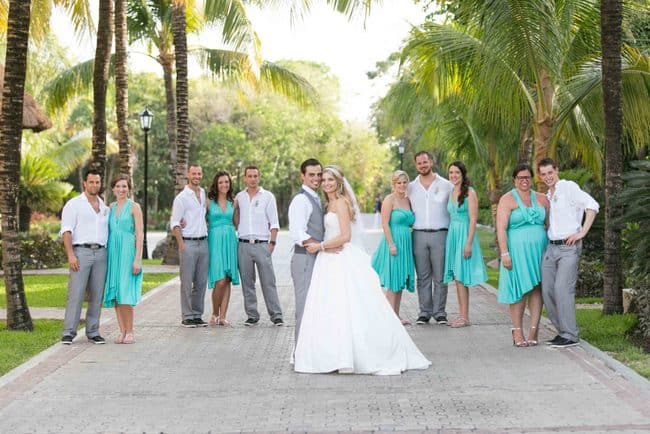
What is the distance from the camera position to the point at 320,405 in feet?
27.8

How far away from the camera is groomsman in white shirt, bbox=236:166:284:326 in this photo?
45.1 feet

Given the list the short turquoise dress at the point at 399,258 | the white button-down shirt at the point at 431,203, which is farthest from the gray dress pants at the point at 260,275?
the white button-down shirt at the point at 431,203

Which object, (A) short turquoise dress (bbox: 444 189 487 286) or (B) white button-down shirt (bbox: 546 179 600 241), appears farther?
(A) short turquoise dress (bbox: 444 189 487 286)

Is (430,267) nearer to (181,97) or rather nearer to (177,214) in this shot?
(177,214)

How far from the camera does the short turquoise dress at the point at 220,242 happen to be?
13773mm

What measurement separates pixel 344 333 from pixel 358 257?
2.62 ft

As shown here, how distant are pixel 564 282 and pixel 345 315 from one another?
8.39ft

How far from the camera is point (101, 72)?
18344mm

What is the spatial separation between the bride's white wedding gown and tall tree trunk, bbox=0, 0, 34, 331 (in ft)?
14.7

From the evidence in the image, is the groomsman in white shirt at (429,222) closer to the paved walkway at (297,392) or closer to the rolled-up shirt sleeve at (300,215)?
the paved walkway at (297,392)

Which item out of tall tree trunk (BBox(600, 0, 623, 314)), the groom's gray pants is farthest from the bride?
tall tree trunk (BBox(600, 0, 623, 314))

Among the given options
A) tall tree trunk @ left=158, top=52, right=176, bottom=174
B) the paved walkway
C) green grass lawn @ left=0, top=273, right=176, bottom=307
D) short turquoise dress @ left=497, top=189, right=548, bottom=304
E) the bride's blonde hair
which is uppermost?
tall tree trunk @ left=158, top=52, right=176, bottom=174

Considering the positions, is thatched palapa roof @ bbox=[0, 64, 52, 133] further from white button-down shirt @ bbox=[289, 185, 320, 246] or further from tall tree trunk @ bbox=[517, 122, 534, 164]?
white button-down shirt @ bbox=[289, 185, 320, 246]

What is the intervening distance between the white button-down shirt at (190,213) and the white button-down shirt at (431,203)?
8.72ft
